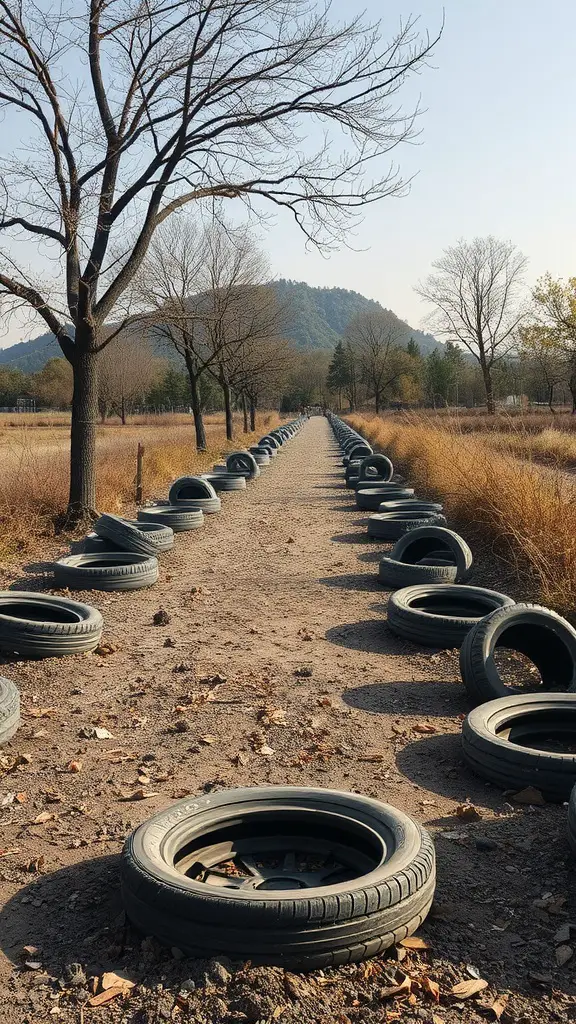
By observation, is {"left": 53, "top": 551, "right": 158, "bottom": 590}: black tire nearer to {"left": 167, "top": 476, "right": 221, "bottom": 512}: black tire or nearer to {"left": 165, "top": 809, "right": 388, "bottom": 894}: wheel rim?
{"left": 167, "top": 476, "right": 221, "bottom": 512}: black tire

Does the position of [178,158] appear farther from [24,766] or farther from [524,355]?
[524,355]

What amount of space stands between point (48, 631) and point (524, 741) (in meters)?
3.64

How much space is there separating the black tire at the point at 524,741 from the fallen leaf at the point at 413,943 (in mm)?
1574

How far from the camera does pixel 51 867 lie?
3.54 metres

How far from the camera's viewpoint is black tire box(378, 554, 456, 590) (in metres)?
8.95

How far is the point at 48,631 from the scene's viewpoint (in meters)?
6.38

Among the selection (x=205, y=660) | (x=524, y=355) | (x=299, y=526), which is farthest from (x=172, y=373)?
(x=205, y=660)

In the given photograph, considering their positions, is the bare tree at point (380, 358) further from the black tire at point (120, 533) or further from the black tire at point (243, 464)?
the black tire at point (120, 533)

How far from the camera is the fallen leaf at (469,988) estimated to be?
266cm

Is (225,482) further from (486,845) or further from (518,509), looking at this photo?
(486,845)

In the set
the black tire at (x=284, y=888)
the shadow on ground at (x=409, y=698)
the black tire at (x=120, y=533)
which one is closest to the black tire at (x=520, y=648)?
the shadow on ground at (x=409, y=698)

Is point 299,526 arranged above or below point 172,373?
below

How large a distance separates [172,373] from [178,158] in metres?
94.1

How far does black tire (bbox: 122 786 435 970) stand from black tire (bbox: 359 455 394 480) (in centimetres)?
1594
